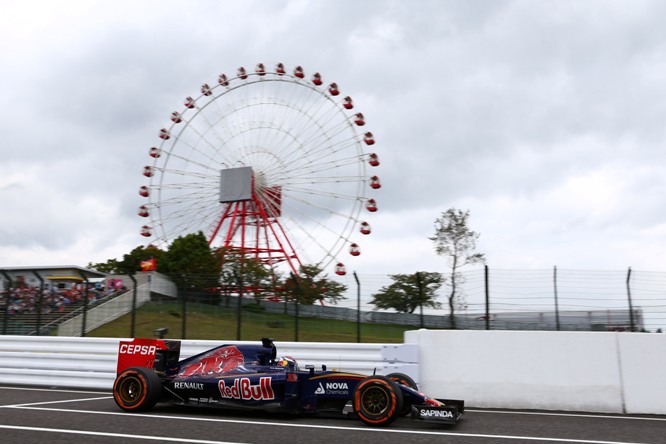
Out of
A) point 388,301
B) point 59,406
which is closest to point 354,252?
point 388,301

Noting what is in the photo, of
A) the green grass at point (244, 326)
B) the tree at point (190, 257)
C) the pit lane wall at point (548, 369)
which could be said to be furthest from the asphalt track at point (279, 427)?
the tree at point (190, 257)

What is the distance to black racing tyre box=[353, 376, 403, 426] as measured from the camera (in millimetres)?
7125

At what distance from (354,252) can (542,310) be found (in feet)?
68.2

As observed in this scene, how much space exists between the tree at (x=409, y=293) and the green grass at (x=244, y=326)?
0.63 meters

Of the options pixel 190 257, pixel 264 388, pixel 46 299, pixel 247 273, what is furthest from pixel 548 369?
pixel 190 257

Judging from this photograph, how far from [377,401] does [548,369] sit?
11.1 feet

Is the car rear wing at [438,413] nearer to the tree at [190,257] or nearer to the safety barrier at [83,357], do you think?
the safety barrier at [83,357]

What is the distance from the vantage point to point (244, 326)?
73.6 feet

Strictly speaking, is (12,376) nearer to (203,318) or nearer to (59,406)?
(59,406)

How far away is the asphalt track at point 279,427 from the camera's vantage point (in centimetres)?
616

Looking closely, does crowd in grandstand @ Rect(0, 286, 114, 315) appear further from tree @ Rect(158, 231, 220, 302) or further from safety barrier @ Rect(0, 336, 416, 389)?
tree @ Rect(158, 231, 220, 302)

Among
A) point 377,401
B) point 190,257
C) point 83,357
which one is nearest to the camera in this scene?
point 377,401

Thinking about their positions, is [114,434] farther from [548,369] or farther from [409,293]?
[409,293]

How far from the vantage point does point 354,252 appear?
34.2 m
